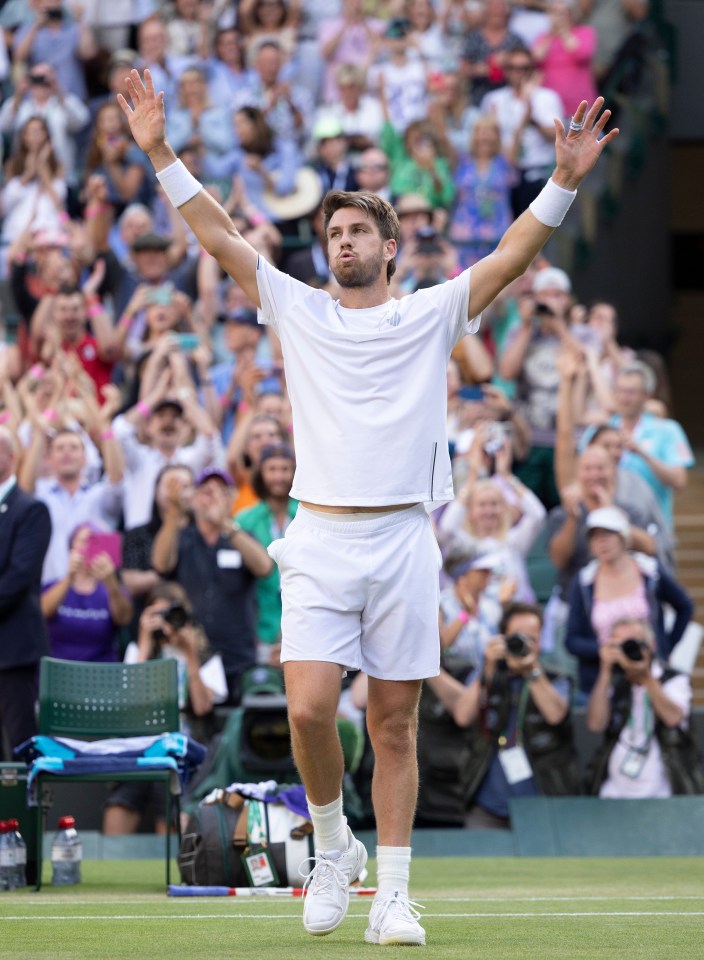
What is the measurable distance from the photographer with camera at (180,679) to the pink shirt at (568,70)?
7.82 metres

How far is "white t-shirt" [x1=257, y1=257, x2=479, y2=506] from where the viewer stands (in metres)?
5.54

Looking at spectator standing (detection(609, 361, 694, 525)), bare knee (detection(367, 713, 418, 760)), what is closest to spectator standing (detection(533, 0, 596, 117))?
spectator standing (detection(609, 361, 694, 525))

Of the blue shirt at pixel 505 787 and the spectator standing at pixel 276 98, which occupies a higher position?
the spectator standing at pixel 276 98

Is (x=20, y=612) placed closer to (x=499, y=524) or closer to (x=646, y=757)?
(x=499, y=524)

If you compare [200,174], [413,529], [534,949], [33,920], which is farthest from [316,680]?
[200,174]

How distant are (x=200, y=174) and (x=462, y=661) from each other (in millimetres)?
6107

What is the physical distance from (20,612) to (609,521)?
11.3 ft

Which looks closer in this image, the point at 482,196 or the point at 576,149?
the point at 576,149

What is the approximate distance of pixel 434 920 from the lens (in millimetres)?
6305

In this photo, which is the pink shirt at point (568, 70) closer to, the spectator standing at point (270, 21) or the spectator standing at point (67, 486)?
the spectator standing at point (270, 21)

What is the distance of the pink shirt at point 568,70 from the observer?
16.9 meters

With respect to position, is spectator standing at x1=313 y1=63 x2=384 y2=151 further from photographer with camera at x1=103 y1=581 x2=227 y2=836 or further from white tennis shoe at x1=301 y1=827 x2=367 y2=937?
white tennis shoe at x1=301 y1=827 x2=367 y2=937

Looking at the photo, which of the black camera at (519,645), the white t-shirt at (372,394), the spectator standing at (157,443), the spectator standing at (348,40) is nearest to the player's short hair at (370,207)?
the white t-shirt at (372,394)

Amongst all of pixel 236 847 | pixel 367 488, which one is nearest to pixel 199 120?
pixel 236 847
